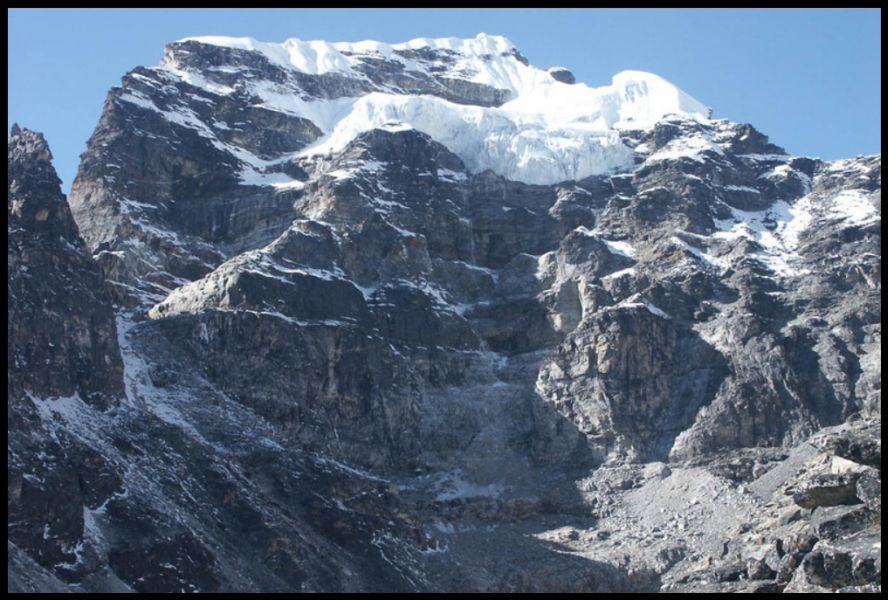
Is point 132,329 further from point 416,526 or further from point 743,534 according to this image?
point 743,534

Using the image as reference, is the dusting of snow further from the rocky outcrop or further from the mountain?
the rocky outcrop

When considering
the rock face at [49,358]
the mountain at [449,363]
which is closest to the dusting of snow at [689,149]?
the mountain at [449,363]

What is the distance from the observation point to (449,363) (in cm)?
16050

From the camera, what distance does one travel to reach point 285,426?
14100 cm

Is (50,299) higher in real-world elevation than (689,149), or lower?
lower

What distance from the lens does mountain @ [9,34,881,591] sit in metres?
114

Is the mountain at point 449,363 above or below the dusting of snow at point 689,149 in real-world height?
below

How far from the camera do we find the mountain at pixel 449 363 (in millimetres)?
113938

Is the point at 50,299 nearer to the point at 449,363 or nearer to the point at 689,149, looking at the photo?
the point at 449,363

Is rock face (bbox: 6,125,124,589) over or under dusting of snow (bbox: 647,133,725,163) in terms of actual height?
under

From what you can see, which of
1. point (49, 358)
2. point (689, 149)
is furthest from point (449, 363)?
point (689, 149)

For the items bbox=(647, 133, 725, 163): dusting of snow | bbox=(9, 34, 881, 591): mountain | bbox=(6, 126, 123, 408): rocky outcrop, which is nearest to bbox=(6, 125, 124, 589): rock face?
bbox=(6, 126, 123, 408): rocky outcrop

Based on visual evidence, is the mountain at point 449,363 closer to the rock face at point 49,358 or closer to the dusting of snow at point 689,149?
the rock face at point 49,358

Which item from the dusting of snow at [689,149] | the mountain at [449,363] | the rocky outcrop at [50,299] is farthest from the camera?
the dusting of snow at [689,149]
